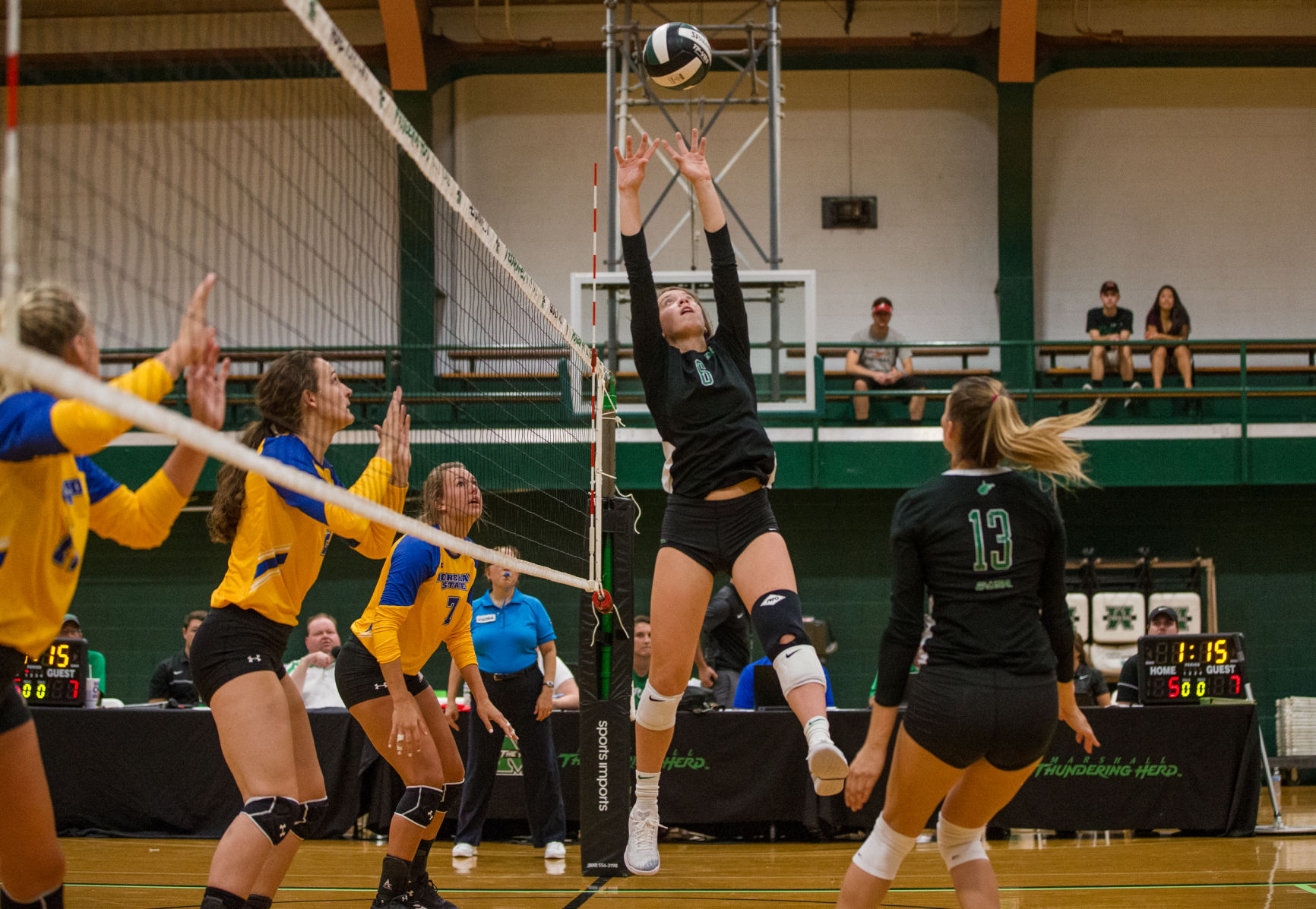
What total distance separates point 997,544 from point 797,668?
3.49 ft

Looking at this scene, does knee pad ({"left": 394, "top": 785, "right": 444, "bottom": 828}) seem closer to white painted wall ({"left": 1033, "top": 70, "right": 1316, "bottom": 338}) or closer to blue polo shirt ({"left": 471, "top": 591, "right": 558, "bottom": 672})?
blue polo shirt ({"left": 471, "top": 591, "right": 558, "bottom": 672})

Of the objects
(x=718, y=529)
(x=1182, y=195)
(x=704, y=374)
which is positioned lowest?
(x=718, y=529)

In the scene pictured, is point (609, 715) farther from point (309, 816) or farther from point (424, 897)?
point (309, 816)

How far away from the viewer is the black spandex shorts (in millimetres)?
13773

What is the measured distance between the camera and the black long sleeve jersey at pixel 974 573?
11.7ft

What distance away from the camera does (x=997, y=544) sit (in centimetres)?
357

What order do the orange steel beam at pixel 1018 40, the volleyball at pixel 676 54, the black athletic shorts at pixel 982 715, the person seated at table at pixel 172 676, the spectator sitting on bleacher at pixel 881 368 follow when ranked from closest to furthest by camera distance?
1. the black athletic shorts at pixel 982 715
2. the volleyball at pixel 676 54
3. the person seated at table at pixel 172 676
4. the spectator sitting on bleacher at pixel 881 368
5. the orange steel beam at pixel 1018 40

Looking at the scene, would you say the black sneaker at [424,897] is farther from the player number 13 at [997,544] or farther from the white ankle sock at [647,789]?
the player number 13 at [997,544]

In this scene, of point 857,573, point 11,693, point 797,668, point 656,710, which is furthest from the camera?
point 857,573

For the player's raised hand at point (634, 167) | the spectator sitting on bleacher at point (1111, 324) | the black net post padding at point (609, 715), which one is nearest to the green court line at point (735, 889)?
the black net post padding at point (609, 715)

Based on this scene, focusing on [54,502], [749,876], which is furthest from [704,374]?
[749,876]

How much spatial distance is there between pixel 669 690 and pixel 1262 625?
37.7 ft

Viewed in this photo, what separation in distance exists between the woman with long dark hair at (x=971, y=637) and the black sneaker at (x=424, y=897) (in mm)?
2553

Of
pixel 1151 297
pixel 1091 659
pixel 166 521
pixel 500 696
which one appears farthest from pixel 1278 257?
pixel 166 521
